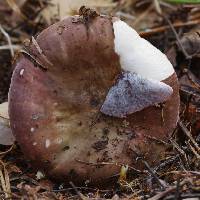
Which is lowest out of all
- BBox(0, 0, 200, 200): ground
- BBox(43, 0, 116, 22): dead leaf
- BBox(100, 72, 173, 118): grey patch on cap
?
BBox(0, 0, 200, 200): ground

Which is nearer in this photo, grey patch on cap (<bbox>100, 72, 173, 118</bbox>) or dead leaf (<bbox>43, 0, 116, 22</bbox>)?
grey patch on cap (<bbox>100, 72, 173, 118</bbox>)

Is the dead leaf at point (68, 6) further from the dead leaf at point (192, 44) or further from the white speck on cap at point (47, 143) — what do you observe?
the white speck on cap at point (47, 143)

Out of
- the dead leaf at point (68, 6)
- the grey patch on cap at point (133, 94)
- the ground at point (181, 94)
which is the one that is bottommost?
the ground at point (181, 94)

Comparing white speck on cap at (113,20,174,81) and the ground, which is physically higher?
white speck on cap at (113,20,174,81)

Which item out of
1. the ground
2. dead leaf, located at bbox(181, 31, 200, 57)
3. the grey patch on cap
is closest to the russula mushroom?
the grey patch on cap

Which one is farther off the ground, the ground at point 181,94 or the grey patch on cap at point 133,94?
the grey patch on cap at point 133,94

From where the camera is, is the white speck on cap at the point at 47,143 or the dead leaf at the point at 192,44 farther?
the dead leaf at the point at 192,44

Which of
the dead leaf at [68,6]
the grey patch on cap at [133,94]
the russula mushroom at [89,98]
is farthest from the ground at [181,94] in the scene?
the grey patch on cap at [133,94]

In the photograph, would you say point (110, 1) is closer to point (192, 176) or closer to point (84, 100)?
point (84, 100)

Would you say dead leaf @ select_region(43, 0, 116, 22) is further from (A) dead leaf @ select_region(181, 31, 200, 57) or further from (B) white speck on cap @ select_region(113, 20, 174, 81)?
(B) white speck on cap @ select_region(113, 20, 174, 81)
